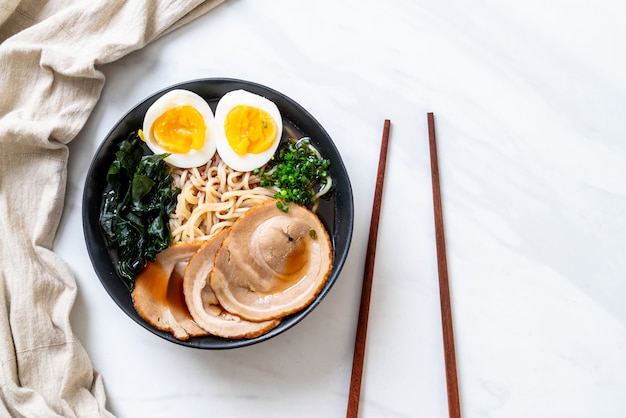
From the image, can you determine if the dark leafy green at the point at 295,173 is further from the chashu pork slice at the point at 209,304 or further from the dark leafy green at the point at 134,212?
the dark leafy green at the point at 134,212

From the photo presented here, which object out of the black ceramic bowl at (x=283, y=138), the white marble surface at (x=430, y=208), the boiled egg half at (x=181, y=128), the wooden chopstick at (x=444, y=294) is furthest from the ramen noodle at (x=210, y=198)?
the wooden chopstick at (x=444, y=294)

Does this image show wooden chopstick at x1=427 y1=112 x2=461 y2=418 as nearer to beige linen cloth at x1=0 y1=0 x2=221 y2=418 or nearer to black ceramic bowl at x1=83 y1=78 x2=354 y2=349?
black ceramic bowl at x1=83 y1=78 x2=354 y2=349

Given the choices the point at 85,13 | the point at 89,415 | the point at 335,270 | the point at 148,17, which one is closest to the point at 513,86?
the point at 335,270

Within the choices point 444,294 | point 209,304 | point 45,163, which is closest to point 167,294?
point 209,304

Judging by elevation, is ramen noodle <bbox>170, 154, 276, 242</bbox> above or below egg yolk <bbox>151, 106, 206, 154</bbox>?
below

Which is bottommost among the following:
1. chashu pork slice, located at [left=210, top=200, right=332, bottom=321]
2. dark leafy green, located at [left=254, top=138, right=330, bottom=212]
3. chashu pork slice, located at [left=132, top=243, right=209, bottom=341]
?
chashu pork slice, located at [left=132, top=243, right=209, bottom=341]

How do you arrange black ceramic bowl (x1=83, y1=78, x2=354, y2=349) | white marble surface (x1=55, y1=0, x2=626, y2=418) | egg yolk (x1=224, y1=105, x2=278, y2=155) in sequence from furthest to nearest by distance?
white marble surface (x1=55, y1=0, x2=626, y2=418) → egg yolk (x1=224, y1=105, x2=278, y2=155) → black ceramic bowl (x1=83, y1=78, x2=354, y2=349)

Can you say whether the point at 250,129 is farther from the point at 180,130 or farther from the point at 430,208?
the point at 430,208

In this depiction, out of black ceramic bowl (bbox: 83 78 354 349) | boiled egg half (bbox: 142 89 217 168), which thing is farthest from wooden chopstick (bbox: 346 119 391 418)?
boiled egg half (bbox: 142 89 217 168)
